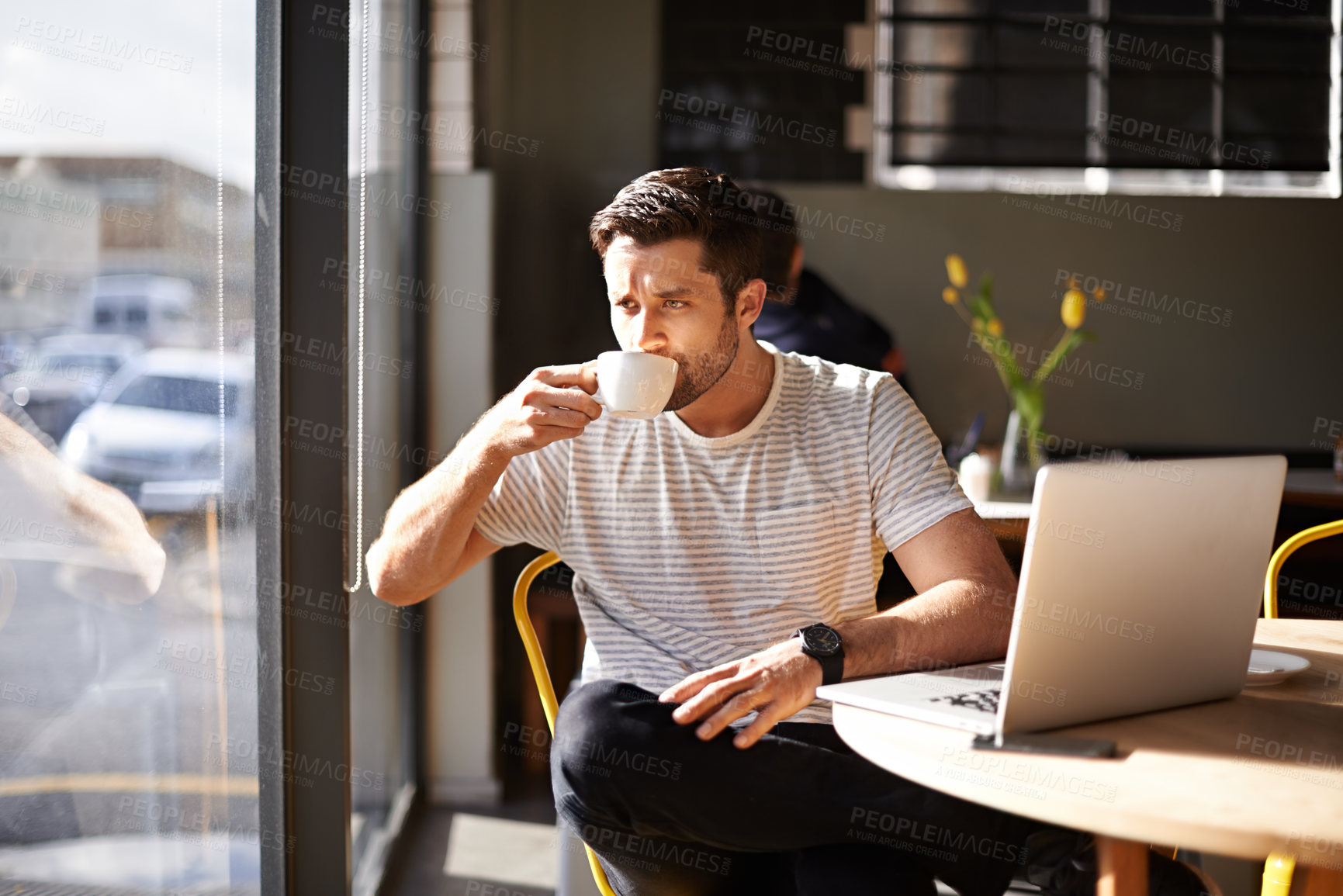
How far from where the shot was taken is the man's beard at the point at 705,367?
1655 millimetres

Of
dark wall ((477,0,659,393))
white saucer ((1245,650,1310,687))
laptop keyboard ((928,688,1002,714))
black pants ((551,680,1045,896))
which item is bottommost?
black pants ((551,680,1045,896))

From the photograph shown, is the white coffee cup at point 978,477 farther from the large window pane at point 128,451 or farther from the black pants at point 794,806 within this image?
the large window pane at point 128,451

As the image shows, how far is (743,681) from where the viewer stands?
129 cm

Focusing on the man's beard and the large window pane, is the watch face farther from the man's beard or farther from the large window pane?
the large window pane

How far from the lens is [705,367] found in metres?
1.70

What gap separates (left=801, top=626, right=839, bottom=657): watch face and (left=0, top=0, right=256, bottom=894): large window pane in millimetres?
821

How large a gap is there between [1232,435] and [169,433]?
3597mm

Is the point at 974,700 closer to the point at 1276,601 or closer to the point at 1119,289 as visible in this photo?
the point at 1276,601

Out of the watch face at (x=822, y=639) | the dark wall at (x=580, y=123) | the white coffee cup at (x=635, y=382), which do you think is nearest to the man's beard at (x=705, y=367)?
the white coffee cup at (x=635, y=382)

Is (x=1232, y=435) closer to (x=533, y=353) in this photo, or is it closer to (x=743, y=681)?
(x=533, y=353)

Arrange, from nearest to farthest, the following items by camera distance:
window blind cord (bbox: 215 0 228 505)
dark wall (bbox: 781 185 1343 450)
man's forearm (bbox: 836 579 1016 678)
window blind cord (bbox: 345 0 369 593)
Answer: man's forearm (bbox: 836 579 1016 678)
window blind cord (bbox: 215 0 228 505)
window blind cord (bbox: 345 0 369 593)
dark wall (bbox: 781 185 1343 450)

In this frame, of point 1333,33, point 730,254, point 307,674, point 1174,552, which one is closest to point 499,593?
point 307,674

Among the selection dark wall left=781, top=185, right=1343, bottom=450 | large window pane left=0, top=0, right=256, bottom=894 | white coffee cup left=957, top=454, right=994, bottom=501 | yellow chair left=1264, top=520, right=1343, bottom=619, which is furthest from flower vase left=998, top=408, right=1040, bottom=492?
large window pane left=0, top=0, right=256, bottom=894

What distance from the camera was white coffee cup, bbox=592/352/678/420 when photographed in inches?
56.8
